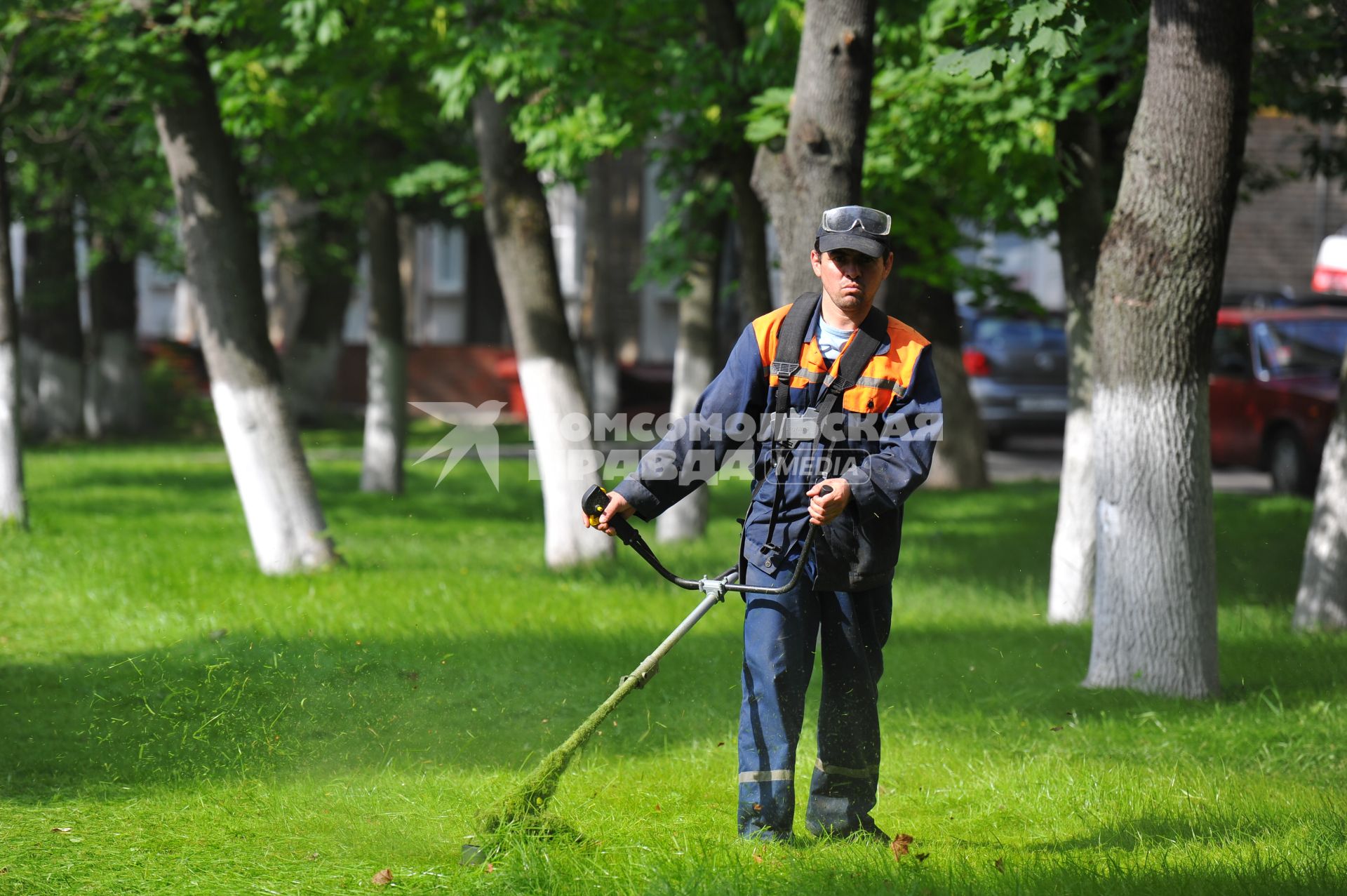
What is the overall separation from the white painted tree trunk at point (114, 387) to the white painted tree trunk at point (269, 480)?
595 inches

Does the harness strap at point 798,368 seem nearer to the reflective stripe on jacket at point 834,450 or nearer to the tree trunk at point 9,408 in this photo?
the reflective stripe on jacket at point 834,450

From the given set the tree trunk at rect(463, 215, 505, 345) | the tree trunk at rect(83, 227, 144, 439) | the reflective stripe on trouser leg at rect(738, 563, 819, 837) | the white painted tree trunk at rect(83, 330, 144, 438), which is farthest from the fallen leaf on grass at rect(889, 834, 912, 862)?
the tree trunk at rect(463, 215, 505, 345)

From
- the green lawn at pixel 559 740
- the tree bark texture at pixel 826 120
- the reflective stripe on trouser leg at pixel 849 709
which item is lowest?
the green lawn at pixel 559 740

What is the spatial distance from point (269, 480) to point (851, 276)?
6819 millimetres

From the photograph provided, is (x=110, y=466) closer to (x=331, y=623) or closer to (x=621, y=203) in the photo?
(x=331, y=623)

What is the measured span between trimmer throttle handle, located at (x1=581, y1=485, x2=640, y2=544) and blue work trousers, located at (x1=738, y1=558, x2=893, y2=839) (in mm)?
391

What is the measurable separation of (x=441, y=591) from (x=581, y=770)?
3.79 meters

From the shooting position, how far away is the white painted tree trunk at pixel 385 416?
52.3 ft

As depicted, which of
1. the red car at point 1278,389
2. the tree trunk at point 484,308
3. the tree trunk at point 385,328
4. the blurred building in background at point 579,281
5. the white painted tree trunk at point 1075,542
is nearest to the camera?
the white painted tree trunk at point 1075,542

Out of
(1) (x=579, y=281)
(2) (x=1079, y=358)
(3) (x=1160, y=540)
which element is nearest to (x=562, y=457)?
(2) (x=1079, y=358)

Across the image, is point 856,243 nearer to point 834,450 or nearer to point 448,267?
point 834,450

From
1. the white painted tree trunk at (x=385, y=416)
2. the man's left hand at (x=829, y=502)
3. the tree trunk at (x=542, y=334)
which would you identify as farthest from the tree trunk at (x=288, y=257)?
the man's left hand at (x=829, y=502)

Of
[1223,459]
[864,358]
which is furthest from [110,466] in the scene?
[864,358]

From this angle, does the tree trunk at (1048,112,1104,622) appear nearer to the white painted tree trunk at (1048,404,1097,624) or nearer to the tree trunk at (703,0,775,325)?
the white painted tree trunk at (1048,404,1097,624)
